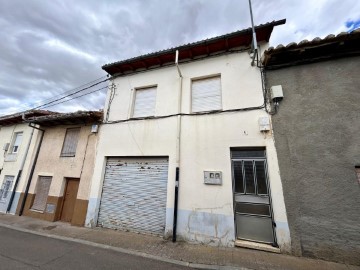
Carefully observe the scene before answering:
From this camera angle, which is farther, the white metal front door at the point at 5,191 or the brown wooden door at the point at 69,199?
the white metal front door at the point at 5,191

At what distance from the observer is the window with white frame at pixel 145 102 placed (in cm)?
746

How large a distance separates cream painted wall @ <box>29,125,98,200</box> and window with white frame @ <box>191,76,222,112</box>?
4887 millimetres

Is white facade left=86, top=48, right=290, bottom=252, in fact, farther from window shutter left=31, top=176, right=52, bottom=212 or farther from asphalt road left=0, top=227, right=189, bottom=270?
window shutter left=31, top=176, right=52, bottom=212

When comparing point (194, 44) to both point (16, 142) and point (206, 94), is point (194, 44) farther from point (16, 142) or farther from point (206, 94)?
point (16, 142)

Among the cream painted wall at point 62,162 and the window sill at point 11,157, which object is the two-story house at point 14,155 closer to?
the window sill at point 11,157

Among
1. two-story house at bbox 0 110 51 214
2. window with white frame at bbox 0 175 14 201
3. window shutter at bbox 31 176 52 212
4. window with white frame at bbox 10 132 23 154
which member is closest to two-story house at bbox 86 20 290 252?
window shutter at bbox 31 176 52 212

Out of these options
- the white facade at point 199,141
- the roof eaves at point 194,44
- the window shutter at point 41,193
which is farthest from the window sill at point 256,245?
the window shutter at point 41,193

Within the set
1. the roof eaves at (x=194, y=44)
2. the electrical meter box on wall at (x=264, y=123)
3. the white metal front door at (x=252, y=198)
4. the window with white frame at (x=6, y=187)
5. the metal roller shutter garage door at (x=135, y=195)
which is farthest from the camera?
the window with white frame at (x=6, y=187)

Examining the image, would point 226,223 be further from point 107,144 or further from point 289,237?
point 107,144

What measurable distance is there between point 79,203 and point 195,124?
592cm

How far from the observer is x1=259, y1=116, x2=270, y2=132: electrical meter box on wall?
538cm

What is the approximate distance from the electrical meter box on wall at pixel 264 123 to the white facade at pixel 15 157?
11701mm

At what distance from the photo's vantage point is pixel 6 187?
9.97m

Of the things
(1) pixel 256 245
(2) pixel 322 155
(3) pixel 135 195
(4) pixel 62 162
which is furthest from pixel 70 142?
(2) pixel 322 155
